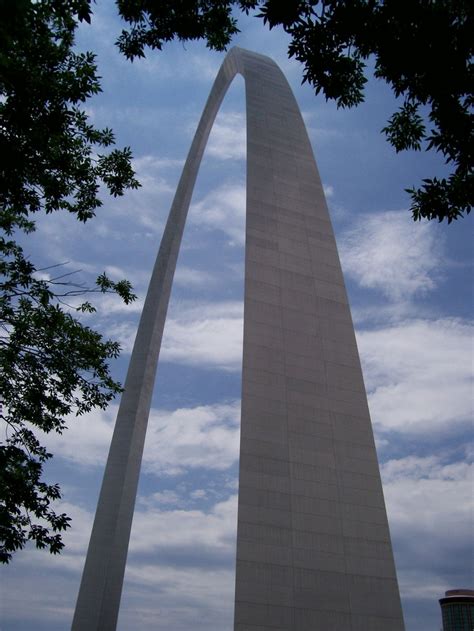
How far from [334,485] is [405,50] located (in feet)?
39.7

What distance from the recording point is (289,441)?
53.5 ft

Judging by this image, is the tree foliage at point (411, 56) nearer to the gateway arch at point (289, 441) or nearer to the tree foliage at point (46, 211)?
the tree foliage at point (46, 211)

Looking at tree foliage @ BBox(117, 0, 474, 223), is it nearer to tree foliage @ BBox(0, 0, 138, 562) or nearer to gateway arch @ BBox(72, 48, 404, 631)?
tree foliage @ BBox(0, 0, 138, 562)

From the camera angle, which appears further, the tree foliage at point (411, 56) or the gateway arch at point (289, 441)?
the gateway arch at point (289, 441)

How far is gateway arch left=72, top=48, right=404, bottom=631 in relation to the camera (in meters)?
14.5

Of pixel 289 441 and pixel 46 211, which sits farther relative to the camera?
pixel 289 441

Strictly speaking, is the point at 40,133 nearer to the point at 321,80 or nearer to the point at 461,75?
the point at 321,80

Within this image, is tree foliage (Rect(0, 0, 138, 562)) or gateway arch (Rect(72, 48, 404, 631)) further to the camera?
gateway arch (Rect(72, 48, 404, 631))

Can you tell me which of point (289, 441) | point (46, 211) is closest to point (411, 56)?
point (46, 211)

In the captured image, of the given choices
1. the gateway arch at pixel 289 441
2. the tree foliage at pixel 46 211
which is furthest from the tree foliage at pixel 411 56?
the gateway arch at pixel 289 441

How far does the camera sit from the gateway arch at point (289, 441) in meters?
14.5

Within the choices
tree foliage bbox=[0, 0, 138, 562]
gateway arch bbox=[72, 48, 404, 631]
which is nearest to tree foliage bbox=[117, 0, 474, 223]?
tree foliage bbox=[0, 0, 138, 562]

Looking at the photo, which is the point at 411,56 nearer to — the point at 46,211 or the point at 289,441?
the point at 46,211

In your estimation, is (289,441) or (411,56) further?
(289,441)
